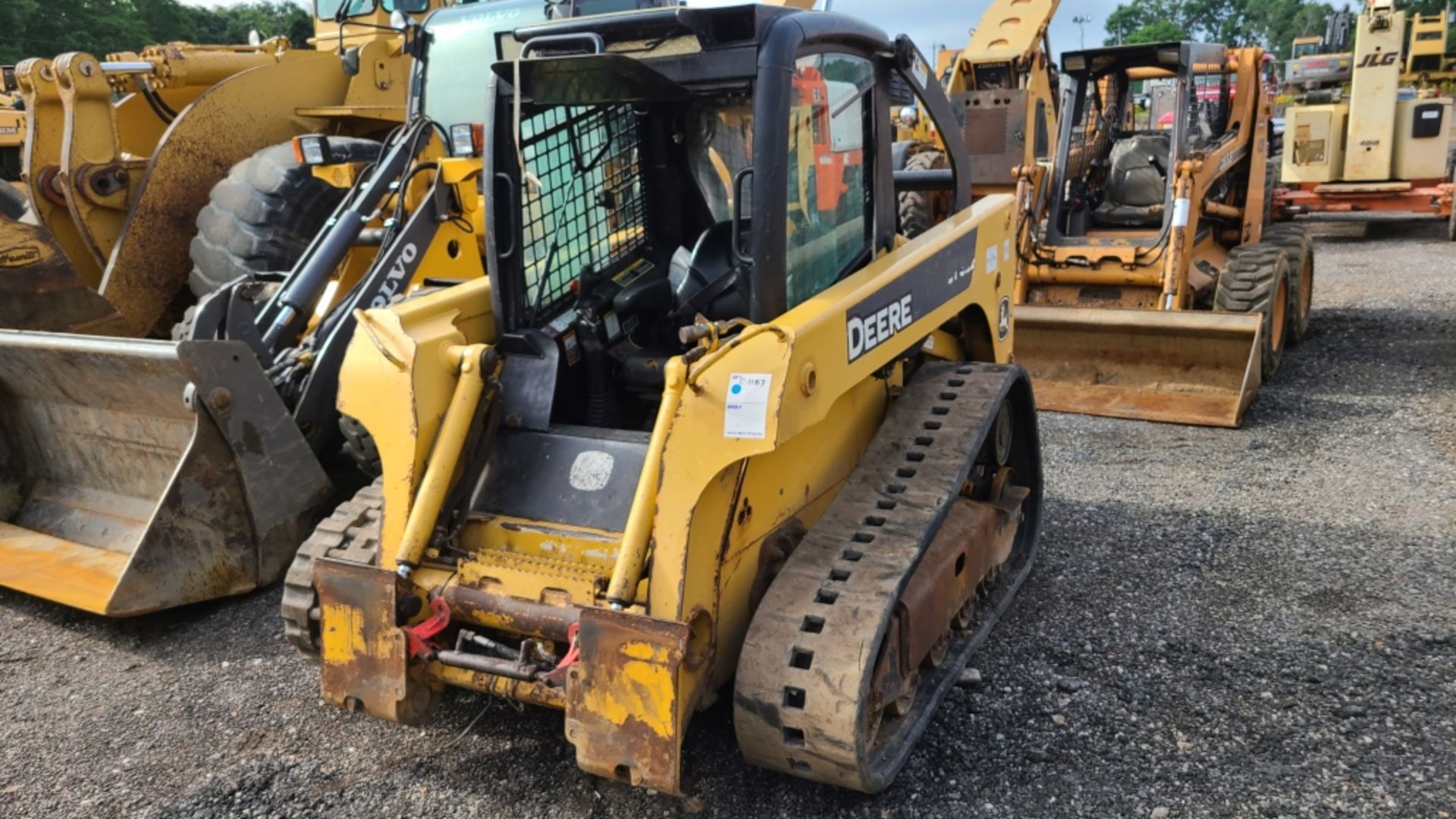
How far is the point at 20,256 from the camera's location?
591cm

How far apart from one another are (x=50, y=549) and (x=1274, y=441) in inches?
227

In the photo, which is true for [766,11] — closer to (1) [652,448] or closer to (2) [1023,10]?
(1) [652,448]

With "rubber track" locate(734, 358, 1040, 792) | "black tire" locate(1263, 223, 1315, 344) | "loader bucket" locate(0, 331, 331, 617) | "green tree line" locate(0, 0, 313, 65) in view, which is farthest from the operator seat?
"green tree line" locate(0, 0, 313, 65)

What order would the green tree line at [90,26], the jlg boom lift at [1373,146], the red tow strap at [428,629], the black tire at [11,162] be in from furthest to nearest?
the green tree line at [90,26]
the black tire at [11,162]
the jlg boom lift at [1373,146]
the red tow strap at [428,629]

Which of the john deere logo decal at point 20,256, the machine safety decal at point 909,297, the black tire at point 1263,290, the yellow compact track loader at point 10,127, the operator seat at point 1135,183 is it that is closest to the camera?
the machine safety decal at point 909,297

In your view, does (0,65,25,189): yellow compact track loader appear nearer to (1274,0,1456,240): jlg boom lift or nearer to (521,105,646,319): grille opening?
(521,105,646,319): grille opening

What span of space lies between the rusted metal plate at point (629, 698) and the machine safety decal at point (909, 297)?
0.96 meters

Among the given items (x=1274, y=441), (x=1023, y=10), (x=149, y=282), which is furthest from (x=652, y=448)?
(x=1023, y=10)

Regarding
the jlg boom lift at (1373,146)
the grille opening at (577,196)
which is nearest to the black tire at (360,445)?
the grille opening at (577,196)

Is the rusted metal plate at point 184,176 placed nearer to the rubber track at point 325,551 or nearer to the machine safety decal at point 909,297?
the rubber track at point 325,551

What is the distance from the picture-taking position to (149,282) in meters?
6.96

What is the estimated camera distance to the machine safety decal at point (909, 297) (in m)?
3.09

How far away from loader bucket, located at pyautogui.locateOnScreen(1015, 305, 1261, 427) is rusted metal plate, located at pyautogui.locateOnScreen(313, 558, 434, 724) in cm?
474

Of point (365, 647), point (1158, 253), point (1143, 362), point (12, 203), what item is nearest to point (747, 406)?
point (365, 647)
